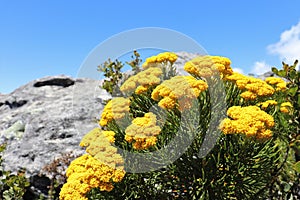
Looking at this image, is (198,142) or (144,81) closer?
(198,142)

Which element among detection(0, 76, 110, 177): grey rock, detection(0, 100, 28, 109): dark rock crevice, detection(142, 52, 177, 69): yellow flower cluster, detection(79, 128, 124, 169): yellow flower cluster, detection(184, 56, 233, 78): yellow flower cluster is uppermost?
detection(0, 100, 28, 109): dark rock crevice

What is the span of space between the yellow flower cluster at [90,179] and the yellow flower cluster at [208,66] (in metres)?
0.88

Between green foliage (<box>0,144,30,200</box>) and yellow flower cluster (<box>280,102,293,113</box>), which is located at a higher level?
yellow flower cluster (<box>280,102,293,113</box>)

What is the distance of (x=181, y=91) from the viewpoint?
234 cm

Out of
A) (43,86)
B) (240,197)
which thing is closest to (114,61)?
(240,197)

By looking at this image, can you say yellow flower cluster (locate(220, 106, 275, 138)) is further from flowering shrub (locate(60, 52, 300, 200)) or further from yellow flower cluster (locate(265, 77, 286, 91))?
yellow flower cluster (locate(265, 77, 286, 91))

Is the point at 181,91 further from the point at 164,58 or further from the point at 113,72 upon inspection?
the point at 113,72

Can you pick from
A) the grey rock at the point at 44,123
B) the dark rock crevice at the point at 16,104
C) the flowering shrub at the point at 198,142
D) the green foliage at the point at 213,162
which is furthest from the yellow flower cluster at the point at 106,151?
the dark rock crevice at the point at 16,104

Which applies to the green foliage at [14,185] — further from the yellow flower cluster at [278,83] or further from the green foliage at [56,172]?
the yellow flower cluster at [278,83]

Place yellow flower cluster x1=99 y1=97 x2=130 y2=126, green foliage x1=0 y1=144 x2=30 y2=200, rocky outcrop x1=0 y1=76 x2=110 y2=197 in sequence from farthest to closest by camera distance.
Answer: rocky outcrop x1=0 y1=76 x2=110 y2=197 → green foliage x1=0 y1=144 x2=30 y2=200 → yellow flower cluster x1=99 y1=97 x2=130 y2=126

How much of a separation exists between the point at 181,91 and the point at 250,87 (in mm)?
495

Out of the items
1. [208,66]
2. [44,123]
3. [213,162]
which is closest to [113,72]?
[44,123]

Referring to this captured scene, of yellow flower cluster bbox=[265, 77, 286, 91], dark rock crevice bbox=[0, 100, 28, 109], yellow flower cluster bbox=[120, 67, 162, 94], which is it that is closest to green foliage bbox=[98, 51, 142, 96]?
yellow flower cluster bbox=[120, 67, 162, 94]

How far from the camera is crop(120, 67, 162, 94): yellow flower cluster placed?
2.75 meters
